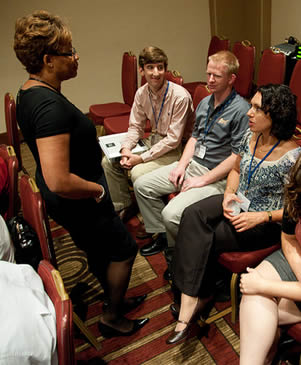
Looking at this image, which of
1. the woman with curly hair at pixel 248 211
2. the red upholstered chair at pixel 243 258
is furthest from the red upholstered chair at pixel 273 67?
the red upholstered chair at pixel 243 258

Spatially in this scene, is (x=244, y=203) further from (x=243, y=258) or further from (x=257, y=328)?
(x=257, y=328)

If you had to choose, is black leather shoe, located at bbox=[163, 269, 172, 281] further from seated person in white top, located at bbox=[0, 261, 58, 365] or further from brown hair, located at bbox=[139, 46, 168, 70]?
brown hair, located at bbox=[139, 46, 168, 70]

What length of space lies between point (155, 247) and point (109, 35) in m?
3.42

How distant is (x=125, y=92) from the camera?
3732mm

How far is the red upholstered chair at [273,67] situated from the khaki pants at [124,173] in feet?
3.97

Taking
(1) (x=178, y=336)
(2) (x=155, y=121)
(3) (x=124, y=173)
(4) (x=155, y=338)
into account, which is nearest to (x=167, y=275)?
(4) (x=155, y=338)

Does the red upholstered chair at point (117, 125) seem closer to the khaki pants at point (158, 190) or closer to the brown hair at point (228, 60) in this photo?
the khaki pants at point (158, 190)

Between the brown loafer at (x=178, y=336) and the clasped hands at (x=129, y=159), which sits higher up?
the clasped hands at (x=129, y=159)

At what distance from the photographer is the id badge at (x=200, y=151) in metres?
2.28

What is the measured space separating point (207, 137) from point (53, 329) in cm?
158

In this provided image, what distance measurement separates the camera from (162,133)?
8.67ft

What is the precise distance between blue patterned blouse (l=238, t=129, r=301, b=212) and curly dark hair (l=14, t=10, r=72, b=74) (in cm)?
107

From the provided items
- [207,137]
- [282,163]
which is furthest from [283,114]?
[207,137]

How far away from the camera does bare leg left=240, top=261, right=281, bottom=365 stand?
1401 mm
